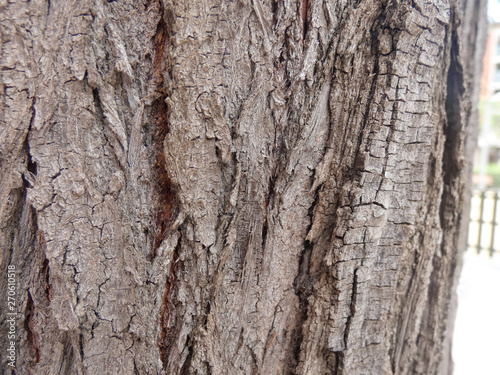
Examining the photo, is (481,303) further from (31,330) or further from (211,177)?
(31,330)

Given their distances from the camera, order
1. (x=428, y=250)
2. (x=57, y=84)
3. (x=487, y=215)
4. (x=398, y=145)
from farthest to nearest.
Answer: (x=487, y=215) < (x=428, y=250) < (x=398, y=145) < (x=57, y=84)

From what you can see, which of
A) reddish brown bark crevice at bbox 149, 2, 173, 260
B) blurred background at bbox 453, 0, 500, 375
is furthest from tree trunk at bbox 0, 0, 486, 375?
blurred background at bbox 453, 0, 500, 375

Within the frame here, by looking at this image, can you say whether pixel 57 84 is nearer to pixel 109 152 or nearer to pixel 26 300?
pixel 109 152

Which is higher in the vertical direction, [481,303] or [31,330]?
[481,303]

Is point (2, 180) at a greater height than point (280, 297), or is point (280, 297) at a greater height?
point (2, 180)

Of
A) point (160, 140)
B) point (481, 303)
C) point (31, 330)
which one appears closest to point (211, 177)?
point (160, 140)

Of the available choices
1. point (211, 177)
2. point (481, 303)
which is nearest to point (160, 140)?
point (211, 177)

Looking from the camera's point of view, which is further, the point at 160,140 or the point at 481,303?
the point at 481,303

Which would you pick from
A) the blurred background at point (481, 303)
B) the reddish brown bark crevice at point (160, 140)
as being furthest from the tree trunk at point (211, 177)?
the blurred background at point (481, 303)

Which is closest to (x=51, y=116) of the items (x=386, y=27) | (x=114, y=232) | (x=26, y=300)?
(x=114, y=232)
